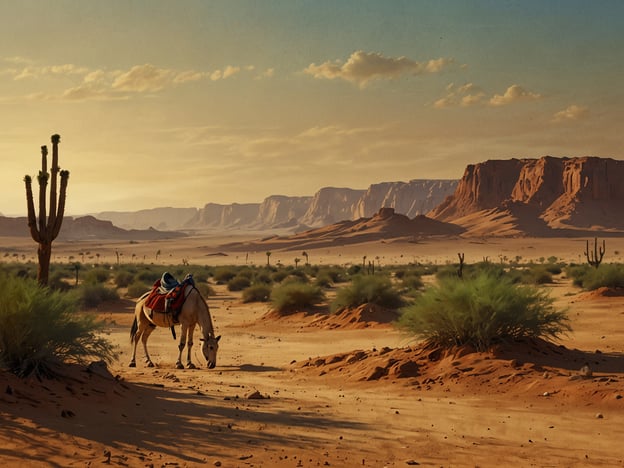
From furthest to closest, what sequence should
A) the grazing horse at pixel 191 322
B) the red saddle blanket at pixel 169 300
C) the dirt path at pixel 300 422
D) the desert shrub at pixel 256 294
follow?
the desert shrub at pixel 256 294, the red saddle blanket at pixel 169 300, the grazing horse at pixel 191 322, the dirt path at pixel 300 422

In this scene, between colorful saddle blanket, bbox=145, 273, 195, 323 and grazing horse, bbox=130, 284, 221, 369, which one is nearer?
grazing horse, bbox=130, 284, 221, 369

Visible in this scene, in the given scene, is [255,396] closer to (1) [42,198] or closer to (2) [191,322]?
(2) [191,322]

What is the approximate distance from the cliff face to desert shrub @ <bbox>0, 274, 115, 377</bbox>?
145 m

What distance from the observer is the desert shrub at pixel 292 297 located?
26891 millimetres

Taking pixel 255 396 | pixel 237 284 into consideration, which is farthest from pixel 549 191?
pixel 255 396

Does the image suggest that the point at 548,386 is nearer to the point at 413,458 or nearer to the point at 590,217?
the point at 413,458

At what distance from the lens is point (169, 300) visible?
15.2 metres

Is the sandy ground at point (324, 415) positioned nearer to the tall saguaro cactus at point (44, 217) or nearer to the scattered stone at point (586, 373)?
the scattered stone at point (586, 373)

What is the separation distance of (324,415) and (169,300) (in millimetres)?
6479

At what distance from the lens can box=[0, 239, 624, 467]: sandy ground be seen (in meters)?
7.46

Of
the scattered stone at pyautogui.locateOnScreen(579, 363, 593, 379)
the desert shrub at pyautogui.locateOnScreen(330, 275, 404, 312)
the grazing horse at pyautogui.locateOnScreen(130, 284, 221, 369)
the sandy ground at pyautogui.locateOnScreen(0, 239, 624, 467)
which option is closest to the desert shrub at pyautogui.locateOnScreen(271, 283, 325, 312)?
the desert shrub at pyautogui.locateOnScreen(330, 275, 404, 312)

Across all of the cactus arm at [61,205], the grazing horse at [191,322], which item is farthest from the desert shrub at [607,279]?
the cactus arm at [61,205]

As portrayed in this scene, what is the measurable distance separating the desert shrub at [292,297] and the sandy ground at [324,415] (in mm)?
10699

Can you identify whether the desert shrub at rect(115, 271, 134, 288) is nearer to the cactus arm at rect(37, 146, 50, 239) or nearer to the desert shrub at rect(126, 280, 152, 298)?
the desert shrub at rect(126, 280, 152, 298)
